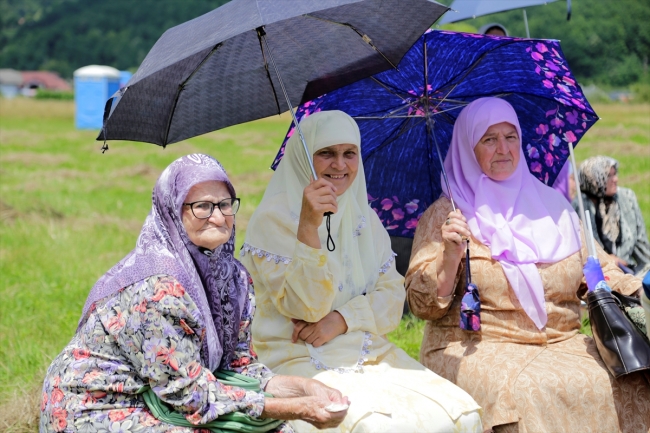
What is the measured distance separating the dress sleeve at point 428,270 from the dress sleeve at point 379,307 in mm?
133

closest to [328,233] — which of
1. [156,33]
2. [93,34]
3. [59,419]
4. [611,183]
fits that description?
[59,419]

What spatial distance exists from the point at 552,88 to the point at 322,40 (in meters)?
1.07

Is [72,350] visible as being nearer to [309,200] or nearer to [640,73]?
[309,200]

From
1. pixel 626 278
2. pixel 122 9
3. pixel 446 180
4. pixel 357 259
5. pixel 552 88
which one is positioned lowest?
pixel 626 278

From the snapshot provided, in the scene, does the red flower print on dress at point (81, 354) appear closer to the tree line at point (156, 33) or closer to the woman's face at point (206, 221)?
the woman's face at point (206, 221)

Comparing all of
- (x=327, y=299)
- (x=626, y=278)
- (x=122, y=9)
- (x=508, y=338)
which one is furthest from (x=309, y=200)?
(x=122, y=9)

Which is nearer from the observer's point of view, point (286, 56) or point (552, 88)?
point (286, 56)

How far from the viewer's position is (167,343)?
2258 mm

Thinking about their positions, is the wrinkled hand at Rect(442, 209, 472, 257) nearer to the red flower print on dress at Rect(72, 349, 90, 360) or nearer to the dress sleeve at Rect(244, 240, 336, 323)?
the dress sleeve at Rect(244, 240, 336, 323)

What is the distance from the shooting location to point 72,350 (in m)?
2.36

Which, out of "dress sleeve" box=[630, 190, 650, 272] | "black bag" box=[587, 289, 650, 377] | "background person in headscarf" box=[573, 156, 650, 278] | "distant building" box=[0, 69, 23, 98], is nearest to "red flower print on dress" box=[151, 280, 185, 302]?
"black bag" box=[587, 289, 650, 377]

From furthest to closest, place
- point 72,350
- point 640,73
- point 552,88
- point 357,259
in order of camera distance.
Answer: point 640,73 < point 552,88 < point 357,259 < point 72,350

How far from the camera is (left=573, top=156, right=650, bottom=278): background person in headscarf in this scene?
5352 millimetres

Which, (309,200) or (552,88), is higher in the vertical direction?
(552,88)
